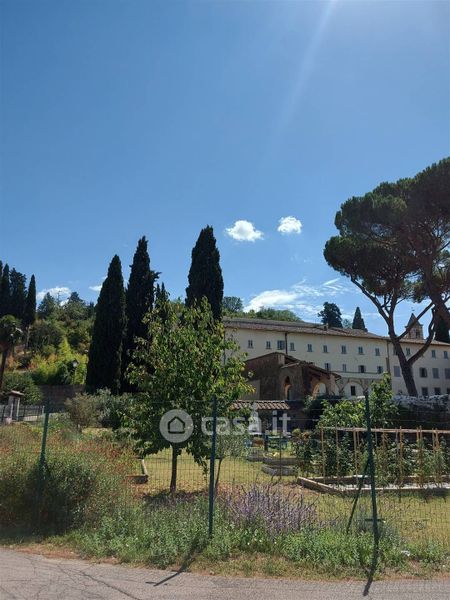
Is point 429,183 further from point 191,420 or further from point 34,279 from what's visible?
point 34,279

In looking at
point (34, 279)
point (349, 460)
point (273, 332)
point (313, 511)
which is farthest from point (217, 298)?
point (34, 279)

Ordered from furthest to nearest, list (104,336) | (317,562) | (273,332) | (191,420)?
(273,332) → (104,336) → (191,420) → (317,562)

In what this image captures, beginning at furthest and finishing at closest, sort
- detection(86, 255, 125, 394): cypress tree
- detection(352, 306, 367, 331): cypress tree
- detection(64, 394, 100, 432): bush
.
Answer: detection(352, 306, 367, 331): cypress tree → detection(86, 255, 125, 394): cypress tree → detection(64, 394, 100, 432): bush

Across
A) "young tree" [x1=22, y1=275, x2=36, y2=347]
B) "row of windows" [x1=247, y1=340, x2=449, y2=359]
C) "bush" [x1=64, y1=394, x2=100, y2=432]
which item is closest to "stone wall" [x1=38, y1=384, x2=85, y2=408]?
"bush" [x1=64, y1=394, x2=100, y2=432]

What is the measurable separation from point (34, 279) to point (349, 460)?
66.6 metres

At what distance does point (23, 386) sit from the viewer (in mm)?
43688

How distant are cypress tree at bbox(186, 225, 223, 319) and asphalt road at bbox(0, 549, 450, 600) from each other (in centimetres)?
3484

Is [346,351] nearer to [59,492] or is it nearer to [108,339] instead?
[108,339]

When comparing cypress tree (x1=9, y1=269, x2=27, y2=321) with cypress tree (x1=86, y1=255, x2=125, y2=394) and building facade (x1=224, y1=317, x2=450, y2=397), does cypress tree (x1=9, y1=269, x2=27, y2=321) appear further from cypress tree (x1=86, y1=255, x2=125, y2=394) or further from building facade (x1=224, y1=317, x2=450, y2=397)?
cypress tree (x1=86, y1=255, x2=125, y2=394)

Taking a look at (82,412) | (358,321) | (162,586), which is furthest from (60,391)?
(358,321)

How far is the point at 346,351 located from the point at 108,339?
34.2 metres

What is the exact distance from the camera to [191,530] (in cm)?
643

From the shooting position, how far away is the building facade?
5800cm

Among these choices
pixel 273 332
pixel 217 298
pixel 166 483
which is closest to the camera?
pixel 166 483
